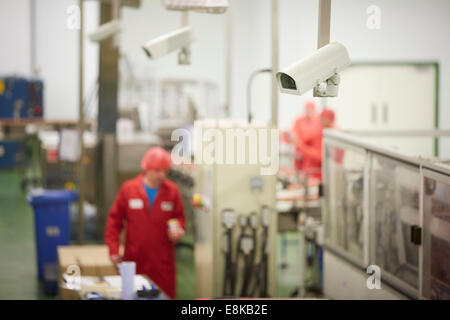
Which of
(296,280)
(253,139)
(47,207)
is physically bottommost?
(296,280)

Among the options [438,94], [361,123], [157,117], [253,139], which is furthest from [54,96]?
[253,139]

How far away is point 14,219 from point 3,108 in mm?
5007

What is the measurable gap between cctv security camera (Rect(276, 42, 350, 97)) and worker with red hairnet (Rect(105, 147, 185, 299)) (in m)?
2.40

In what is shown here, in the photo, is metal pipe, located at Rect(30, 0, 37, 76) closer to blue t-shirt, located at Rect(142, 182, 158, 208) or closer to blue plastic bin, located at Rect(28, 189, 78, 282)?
blue plastic bin, located at Rect(28, 189, 78, 282)

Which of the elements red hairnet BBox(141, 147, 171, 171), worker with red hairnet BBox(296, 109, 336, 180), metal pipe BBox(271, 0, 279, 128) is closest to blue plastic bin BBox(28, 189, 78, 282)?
red hairnet BBox(141, 147, 171, 171)

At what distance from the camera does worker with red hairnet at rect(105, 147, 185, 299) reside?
5523 millimetres

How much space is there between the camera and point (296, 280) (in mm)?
7305

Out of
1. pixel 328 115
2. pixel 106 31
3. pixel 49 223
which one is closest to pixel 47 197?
pixel 49 223

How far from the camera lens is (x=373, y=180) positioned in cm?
454

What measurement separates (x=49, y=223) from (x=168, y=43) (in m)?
2.90

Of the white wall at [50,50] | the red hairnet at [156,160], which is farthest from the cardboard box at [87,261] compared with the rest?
the white wall at [50,50]

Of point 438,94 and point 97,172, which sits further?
point 438,94

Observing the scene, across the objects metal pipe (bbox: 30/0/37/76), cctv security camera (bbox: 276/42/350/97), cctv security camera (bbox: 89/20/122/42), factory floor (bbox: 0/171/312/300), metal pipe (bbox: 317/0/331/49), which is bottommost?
factory floor (bbox: 0/171/312/300)
